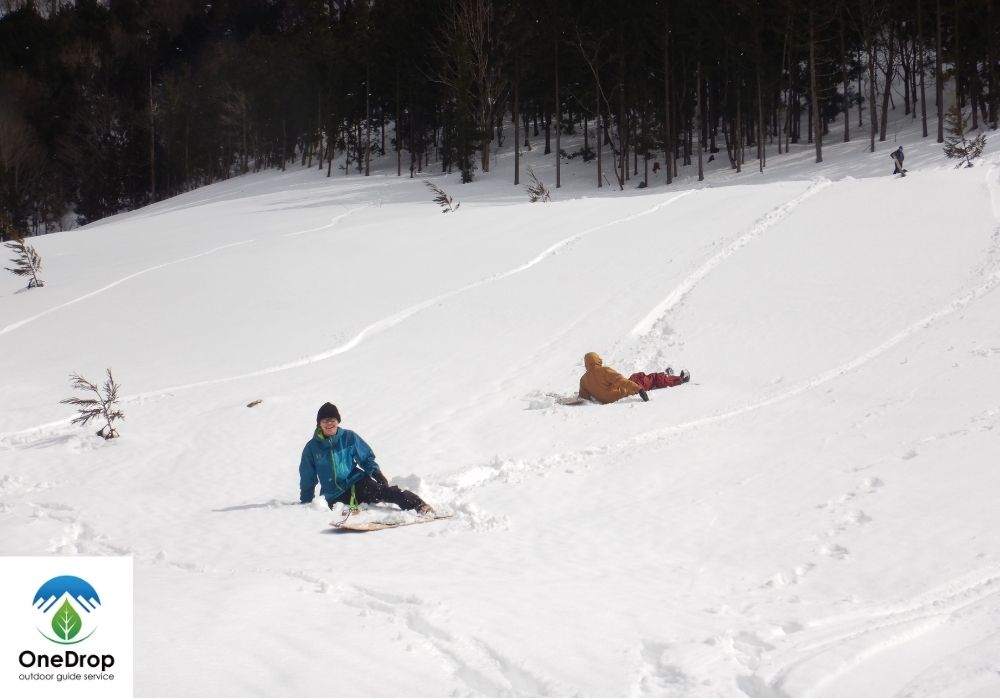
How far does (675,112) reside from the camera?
45.7 metres

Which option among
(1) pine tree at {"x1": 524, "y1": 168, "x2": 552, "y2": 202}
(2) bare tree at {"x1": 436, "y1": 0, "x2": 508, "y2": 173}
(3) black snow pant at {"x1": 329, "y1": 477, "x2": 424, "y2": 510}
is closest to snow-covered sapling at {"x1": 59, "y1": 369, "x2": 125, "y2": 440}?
(3) black snow pant at {"x1": 329, "y1": 477, "x2": 424, "y2": 510}

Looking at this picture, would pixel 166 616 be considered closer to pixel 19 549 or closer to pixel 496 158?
pixel 19 549

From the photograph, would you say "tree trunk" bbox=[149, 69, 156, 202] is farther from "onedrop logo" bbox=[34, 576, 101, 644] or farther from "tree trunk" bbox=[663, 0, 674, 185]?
"onedrop logo" bbox=[34, 576, 101, 644]

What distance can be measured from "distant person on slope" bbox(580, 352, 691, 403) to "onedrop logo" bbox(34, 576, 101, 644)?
770cm

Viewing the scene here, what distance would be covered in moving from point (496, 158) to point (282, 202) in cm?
1587

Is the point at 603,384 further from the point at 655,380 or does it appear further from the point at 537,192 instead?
the point at 537,192

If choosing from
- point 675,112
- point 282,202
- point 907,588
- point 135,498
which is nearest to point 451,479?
point 135,498

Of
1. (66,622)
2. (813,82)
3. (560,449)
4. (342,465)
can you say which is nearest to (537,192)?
(813,82)

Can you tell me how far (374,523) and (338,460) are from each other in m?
0.90

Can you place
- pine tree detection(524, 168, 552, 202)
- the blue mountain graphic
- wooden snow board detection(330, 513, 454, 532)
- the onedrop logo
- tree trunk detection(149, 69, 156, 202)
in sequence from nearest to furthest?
the onedrop logo < the blue mountain graphic < wooden snow board detection(330, 513, 454, 532) < pine tree detection(524, 168, 552, 202) < tree trunk detection(149, 69, 156, 202)

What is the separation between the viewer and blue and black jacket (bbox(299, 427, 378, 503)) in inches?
316

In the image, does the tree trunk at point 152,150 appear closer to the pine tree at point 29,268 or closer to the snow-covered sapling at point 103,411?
the pine tree at point 29,268

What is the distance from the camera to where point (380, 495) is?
7.95m

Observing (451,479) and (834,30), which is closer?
(451,479)
